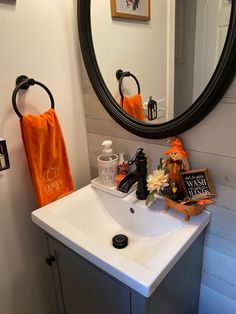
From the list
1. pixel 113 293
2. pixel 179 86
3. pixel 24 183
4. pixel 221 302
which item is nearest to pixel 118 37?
pixel 179 86

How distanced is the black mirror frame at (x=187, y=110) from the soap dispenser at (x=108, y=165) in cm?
13

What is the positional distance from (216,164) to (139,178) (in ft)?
0.99

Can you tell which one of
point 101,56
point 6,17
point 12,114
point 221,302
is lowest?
point 221,302

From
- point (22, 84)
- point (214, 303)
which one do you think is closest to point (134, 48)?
point (22, 84)

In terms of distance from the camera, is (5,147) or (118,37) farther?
(118,37)

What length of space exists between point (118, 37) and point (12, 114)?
21.5 inches

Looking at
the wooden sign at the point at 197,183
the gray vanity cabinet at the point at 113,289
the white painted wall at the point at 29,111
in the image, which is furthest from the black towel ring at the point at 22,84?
the wooden sign at the point at 197,183

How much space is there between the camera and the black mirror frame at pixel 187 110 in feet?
2.35

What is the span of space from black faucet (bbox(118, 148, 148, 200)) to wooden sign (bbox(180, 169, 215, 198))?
0.16 meters

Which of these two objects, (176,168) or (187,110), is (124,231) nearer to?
(176,168)

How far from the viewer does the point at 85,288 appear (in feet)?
3.00

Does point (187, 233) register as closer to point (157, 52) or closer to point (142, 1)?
point (157, 52)

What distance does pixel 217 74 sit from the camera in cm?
75

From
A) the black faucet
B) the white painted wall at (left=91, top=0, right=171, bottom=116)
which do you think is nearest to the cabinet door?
the black faucet
